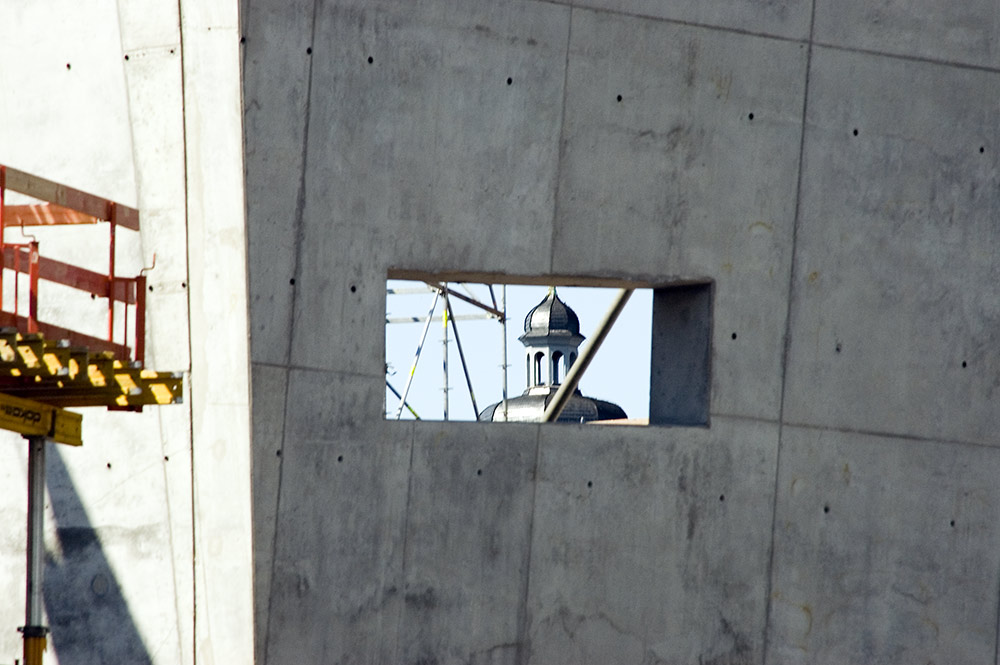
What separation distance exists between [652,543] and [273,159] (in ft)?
11.3

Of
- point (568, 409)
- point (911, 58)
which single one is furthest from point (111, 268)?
point (568, 409)

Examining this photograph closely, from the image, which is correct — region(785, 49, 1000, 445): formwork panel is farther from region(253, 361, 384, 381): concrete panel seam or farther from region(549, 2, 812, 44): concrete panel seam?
region(253, 361, 384, 381): concrete panel seam

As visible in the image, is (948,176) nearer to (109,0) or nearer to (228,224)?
(228,224)

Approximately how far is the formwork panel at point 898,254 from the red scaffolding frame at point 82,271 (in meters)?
4.38

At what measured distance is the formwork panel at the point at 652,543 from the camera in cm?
941

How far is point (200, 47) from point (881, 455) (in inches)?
206

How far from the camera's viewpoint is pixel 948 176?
10414 millimetres

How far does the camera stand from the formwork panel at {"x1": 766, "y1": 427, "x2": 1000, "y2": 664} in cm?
992

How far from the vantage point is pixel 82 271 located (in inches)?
381

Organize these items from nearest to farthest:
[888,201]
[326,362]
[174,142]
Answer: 1. [326,362]
2. [174,142]
3. [888,201]

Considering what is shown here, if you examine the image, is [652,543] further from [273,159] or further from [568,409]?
[568,409]

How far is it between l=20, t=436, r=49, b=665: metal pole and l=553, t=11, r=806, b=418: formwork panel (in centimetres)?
356

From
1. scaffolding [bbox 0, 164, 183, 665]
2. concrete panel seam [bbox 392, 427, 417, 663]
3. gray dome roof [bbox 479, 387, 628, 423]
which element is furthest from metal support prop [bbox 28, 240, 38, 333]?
gray dome roof [bbox 479, 387, 628, 423]

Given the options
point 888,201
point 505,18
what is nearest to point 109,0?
point 505,18
